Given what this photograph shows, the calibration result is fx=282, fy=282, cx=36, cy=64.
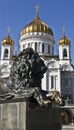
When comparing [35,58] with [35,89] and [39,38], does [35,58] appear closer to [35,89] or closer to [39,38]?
[35,89]

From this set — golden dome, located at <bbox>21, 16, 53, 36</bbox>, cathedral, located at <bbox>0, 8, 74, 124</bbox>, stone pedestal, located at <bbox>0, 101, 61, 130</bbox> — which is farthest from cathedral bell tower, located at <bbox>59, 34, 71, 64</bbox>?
stone pedestal, located at <bbox>0, 101, 61, 130</bbox>

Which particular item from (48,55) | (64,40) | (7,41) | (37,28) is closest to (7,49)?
(7,41)

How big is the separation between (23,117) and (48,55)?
5534 cm

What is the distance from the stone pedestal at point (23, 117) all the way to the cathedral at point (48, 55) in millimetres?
47596

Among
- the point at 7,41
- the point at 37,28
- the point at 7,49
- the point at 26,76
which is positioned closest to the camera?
the point at 26,76

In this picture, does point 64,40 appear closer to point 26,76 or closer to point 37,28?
point 37,28

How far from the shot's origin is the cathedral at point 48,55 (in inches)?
2201

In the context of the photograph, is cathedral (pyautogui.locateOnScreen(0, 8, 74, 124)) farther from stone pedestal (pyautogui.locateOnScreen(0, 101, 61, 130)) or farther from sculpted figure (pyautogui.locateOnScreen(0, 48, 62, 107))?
stone pedestal (pyautogui.locateOnScreen(0, 101, 61, 130))

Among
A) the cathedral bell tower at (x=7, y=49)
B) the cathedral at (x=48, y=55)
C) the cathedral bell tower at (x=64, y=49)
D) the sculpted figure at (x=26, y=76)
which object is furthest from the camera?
the cathedral bell tower at (x=7, y=49)

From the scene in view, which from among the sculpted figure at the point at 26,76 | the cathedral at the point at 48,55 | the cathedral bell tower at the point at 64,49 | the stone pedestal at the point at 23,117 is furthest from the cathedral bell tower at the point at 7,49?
the stone pedestal at the point at 23,117

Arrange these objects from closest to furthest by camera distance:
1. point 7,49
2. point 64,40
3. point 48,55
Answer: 1. point 64,40
2. point 48,55
3. point 7,49

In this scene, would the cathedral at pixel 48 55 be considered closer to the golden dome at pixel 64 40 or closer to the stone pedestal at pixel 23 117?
the golden dome at pixel 64 40

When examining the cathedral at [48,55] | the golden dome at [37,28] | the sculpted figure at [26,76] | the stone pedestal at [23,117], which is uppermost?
the golden dome at [37,28]

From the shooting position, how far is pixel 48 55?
202 ft
